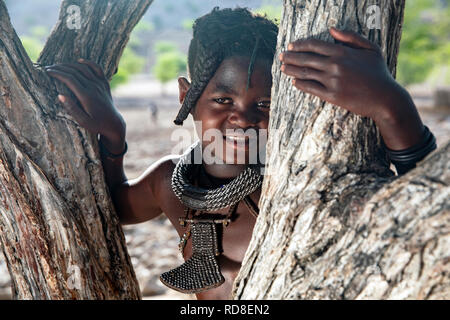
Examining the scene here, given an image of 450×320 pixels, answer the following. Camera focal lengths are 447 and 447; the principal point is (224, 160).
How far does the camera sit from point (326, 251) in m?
1.05

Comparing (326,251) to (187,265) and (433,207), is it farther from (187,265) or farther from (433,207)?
(187,265)

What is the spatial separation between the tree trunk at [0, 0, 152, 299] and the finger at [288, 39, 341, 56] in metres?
0.93

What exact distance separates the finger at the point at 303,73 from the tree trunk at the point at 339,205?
5cm

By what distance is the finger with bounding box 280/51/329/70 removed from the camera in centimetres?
109

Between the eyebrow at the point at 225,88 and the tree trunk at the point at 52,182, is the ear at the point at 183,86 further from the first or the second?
the tree trunk at the point at 52,182

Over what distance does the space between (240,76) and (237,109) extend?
0.13 meters

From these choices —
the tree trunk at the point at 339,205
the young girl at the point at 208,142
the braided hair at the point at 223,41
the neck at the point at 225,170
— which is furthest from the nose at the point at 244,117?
the tree trunk at the point at 339,205

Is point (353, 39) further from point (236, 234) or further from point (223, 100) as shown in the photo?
point (236, 234)

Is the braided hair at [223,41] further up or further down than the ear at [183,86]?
further up

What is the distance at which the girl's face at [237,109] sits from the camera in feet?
5.48

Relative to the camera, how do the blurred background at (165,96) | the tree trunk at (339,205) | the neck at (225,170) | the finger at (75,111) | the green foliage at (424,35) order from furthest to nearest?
the green foliage at (424,35) < the blurred background at (165,96) < the neck at (225,170) < the finger at (75,111) < the tree trunk at (339,205)

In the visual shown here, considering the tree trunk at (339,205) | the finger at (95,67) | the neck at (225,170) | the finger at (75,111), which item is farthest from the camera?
the neck at (225,170)

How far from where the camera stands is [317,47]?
109 centimetres
